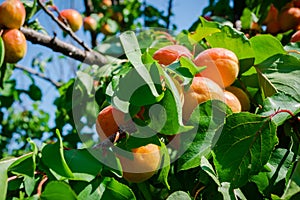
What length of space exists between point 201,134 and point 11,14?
2.22 ft

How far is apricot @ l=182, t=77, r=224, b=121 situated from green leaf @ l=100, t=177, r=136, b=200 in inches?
5.3

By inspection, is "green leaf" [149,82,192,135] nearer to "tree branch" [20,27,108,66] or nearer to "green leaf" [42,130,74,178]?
"green leaf" [42,130,74,178]

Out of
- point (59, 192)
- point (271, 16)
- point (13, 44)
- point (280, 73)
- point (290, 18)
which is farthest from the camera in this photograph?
point (271, 16)

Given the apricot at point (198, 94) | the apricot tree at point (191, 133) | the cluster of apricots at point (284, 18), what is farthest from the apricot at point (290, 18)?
the apricot at point (198, 94)

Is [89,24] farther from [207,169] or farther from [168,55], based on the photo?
[207,169]

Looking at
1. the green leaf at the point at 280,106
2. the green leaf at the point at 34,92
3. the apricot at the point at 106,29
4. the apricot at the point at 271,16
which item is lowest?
the green leaf at the point at 34,92

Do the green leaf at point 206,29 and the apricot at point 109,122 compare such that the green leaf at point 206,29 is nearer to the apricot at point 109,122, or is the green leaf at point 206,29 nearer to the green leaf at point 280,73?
the green leaf at point 280,73

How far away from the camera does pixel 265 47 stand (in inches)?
A: 29.5

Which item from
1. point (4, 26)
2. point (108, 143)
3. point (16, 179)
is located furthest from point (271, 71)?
point (4, 26)

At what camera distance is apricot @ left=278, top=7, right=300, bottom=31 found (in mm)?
1175

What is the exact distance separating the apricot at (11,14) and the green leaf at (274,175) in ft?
2.39

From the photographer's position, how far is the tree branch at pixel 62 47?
1213 millimetres

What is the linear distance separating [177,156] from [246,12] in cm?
70

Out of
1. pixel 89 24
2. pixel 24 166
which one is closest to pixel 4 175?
pixel 24 166
